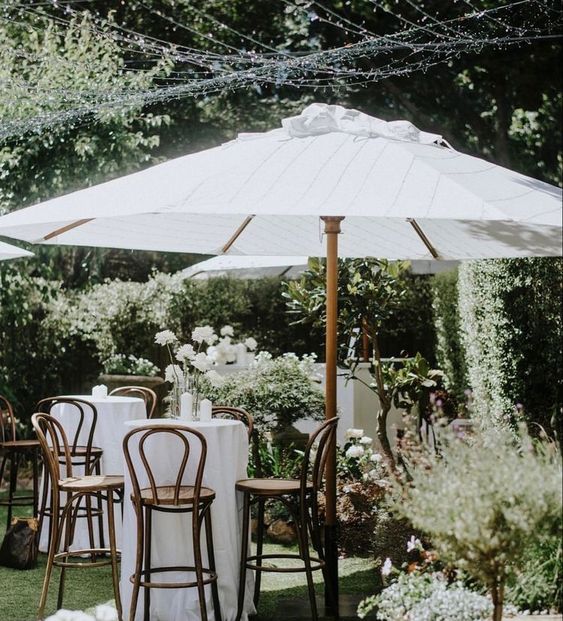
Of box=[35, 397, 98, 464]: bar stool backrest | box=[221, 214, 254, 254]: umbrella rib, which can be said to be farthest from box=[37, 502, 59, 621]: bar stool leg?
box=[221, 214, 254, 254]: umbrella rib

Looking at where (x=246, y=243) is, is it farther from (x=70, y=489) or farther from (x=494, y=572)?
(x=494, y=572)

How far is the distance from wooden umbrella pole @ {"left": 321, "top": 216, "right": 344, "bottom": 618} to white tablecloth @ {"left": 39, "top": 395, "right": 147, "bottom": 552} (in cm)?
199

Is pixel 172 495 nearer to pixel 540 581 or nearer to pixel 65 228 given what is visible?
pixel 65 228

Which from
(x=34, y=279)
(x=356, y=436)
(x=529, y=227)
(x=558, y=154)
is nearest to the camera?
(x=529, y=227)

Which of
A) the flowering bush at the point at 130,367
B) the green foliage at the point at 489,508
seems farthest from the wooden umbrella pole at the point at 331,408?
the flowering bush at the point at 130,367

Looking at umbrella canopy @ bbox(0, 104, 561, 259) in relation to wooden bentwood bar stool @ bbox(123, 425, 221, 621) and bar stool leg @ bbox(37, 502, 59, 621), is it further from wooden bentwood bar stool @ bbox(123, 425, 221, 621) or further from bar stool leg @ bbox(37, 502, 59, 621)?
bar stool leg @ bbox(37, 502, 59, 621)

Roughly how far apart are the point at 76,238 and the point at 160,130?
10104 millimetres

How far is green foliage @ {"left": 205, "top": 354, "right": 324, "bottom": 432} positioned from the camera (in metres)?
8.45

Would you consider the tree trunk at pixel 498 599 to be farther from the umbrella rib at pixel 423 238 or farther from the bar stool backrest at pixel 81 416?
the bar stool backrest at pixel 81 416

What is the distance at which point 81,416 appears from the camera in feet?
22.3

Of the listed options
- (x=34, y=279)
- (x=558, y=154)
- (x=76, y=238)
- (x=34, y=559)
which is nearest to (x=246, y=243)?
(x=76, y=238)

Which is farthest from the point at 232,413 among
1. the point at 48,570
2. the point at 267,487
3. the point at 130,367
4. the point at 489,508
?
the point at 130,367

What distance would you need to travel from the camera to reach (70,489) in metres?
5.47

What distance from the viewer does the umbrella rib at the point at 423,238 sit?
6.18m
